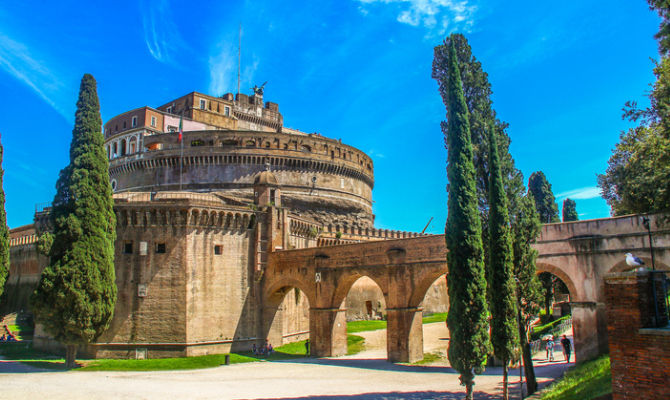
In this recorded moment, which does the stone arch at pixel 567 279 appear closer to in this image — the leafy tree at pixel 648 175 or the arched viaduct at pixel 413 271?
the arched viaduct at pixel 413 271

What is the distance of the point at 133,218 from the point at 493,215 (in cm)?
2171

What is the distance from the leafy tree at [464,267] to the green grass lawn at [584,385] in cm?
234

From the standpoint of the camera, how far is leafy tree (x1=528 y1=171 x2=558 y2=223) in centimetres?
4275

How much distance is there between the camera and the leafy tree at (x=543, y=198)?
42.8m

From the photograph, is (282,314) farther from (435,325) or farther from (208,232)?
(435,325)

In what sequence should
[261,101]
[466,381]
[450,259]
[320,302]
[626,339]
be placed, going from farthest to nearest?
[261,101] → [320,302] → [450,259] → [466,381] → [626,339]

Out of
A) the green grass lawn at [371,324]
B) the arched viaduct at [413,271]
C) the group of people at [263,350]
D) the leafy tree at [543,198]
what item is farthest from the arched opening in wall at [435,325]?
the leafy tree at [543,198]

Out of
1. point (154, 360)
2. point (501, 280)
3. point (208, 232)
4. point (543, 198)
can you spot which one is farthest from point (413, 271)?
point (543, 198)

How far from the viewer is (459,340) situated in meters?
16.0

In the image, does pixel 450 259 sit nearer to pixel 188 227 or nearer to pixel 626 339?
pixel 626 339

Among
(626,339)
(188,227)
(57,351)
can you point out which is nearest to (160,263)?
(188,227)

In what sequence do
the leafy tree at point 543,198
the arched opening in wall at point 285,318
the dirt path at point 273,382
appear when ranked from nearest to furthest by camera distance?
the dirt path at point 273,382
the arched opening in wall at point 285,318
the leafy tree at point 543,198

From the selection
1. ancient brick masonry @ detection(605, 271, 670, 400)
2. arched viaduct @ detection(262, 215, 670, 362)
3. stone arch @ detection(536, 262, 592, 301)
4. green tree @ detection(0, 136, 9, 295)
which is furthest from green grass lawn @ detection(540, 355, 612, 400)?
green tree @ detection(0, 136, 9, 295)

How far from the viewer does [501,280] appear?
16109mm
